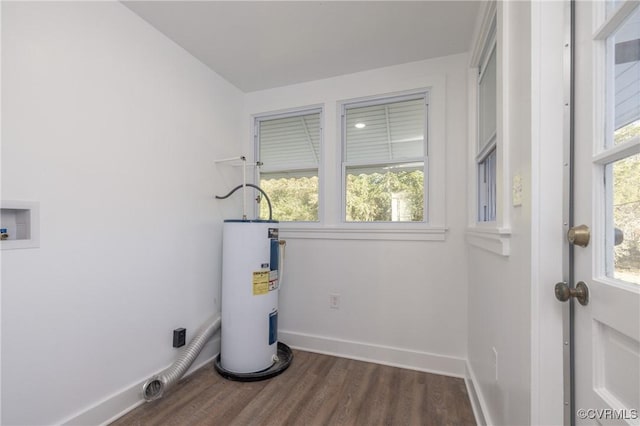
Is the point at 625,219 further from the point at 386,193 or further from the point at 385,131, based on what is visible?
the point at 385,131

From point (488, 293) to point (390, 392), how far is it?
97cm

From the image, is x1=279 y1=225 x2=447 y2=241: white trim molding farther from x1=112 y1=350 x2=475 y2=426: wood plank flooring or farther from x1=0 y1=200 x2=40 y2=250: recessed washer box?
x1=0 y1=200 x2=40 y2=250: recessed washer box

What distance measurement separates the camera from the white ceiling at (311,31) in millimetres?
1681

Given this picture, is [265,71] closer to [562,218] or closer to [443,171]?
[443,171]

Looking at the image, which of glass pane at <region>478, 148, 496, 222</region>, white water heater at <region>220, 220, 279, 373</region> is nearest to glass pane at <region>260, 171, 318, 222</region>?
white water heater at <region>220, 220, 279, 373</region>

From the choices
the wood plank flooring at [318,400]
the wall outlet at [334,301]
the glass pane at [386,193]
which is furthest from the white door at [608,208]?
the wall outlet at [334,301]

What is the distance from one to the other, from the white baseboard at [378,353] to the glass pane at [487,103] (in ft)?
5.33

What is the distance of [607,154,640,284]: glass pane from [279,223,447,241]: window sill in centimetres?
142

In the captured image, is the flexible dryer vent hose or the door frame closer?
the door frame

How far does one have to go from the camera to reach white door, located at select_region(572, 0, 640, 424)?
64cm

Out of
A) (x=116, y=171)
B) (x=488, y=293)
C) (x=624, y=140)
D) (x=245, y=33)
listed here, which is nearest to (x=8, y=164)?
(x=116, y=171)

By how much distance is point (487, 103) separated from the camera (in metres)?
1.74

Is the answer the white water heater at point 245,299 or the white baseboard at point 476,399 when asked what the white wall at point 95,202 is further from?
the white baseboard at point 476,399

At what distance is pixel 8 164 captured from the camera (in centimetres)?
121
